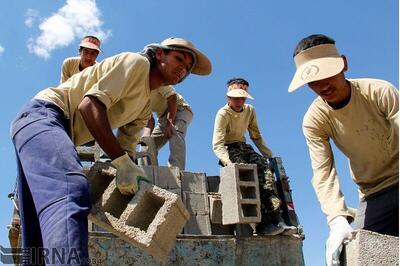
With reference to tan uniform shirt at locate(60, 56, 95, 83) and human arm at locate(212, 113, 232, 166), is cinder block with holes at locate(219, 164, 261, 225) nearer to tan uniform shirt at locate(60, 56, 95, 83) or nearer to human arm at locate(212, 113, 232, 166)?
human arm at locate(212, 113, 232, 166)

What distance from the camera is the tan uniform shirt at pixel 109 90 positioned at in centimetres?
264

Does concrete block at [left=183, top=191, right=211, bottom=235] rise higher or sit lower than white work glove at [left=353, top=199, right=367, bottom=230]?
higher

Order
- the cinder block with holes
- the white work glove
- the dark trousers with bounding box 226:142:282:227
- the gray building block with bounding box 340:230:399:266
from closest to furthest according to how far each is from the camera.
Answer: the gray building block with bounding box 340:230:399:266, the white work glove, the cinder block with holes, the dark trousers with bounding box 226:142:282:227

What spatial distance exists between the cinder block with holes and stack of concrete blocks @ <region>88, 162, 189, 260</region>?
3296 millimetres

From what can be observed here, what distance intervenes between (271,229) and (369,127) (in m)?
3.19

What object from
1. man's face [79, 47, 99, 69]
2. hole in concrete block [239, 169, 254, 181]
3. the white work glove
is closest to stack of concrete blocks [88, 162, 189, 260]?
the white work glove

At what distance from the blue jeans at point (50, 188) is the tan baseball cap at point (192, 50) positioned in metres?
0.80

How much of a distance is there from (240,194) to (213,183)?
1.73 feet

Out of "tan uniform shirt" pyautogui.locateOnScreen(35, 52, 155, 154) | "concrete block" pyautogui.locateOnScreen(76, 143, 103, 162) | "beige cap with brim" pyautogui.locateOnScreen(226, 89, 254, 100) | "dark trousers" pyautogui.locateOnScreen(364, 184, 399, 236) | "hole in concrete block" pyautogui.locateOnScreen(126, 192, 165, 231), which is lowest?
"hole in concrete block" pyautogui.locateOnScreen(126, 192, 165, 231)

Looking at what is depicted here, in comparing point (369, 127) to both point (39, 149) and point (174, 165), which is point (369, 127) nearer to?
point (39, 149)

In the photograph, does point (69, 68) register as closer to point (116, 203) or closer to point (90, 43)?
point (90, 43)

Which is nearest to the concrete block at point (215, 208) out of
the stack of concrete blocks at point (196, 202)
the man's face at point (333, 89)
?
the stack of concrete blocks at point (196, 202)

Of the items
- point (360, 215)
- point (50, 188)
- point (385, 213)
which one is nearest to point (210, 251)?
point (360, 215)

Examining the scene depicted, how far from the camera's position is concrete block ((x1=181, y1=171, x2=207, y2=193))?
20.4ft
